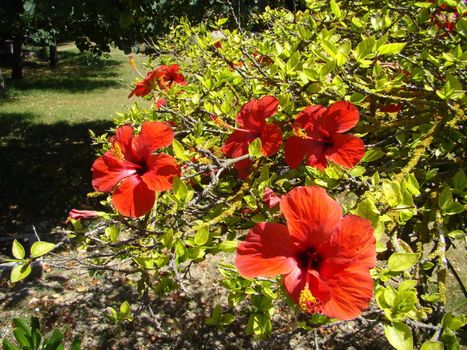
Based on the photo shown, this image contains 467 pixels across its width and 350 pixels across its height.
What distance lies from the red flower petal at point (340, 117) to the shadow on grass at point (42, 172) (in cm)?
471

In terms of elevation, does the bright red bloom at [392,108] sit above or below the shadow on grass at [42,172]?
above

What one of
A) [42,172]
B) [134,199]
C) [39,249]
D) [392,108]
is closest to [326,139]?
[392,108]

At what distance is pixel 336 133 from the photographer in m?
1.15

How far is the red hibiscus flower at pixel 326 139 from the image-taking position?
111 cm

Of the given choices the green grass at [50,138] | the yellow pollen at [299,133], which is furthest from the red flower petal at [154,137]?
the green grass at [50,138]

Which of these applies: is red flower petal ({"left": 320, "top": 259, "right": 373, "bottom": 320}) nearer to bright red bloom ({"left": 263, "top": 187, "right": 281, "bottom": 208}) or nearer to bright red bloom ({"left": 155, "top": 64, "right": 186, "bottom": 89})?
bright red bloom ({"left": 263, "top": 187, "right": 281, "bottom": 208})

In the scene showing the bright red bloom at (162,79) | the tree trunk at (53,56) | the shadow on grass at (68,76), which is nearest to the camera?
the bright red bloom at (162,79)

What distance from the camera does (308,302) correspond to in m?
0.75

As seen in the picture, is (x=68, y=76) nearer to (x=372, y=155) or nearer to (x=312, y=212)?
(x=372, y=155)

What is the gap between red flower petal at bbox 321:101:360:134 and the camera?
1137 mm

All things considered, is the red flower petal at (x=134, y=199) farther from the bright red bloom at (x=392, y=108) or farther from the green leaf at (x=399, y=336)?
the bright red bloom at (x=392, y=108)

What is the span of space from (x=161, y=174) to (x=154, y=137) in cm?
14

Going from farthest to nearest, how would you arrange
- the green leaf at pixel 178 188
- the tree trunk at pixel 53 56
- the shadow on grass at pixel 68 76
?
the tree trunk at pixel 53 56
the shadow on grass at pixel 68 76
the green leaf at pixel 178 188

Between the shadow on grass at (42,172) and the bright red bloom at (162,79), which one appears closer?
the bright red bloom at (162,79)
